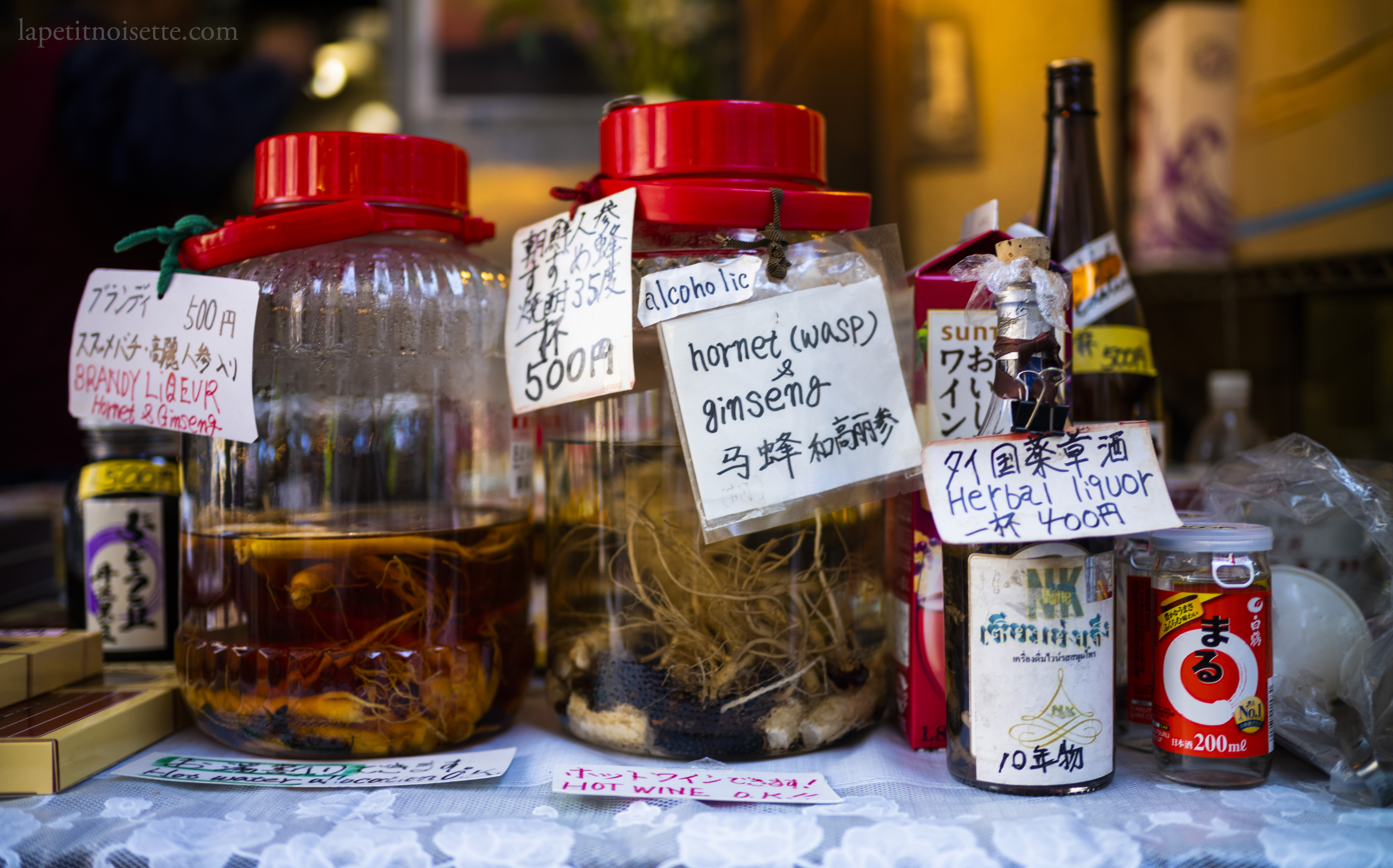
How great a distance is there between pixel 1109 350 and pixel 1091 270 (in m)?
0.07

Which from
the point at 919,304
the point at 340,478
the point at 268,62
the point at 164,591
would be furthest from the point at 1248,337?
the point at 268,62

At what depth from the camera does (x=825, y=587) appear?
633mm

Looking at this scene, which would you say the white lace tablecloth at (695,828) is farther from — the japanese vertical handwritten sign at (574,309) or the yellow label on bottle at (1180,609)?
the japanese vertical handwritten sign at (574,309)

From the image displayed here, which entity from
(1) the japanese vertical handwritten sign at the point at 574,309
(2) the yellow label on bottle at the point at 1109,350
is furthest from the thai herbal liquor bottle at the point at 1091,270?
(1) the japanese vertical handwritten sign at the point at 574,309

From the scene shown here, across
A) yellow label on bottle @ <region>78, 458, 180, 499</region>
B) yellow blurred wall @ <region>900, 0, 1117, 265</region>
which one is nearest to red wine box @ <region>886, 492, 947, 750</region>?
yellow label on bottle @ <region>78, 458, 180, 499</region>

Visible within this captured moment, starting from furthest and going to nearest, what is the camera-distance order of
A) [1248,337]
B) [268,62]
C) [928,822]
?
[268,62], [1248,337], [928,822]

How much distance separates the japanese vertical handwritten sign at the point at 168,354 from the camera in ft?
2.05

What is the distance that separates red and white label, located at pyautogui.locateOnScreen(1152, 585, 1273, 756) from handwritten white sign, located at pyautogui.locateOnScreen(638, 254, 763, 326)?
12.7 inches

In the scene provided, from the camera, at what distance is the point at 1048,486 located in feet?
1.75

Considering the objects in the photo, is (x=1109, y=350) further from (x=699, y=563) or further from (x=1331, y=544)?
(x=699, y=563)

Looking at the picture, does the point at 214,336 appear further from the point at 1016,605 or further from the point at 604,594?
the point at 1016,605

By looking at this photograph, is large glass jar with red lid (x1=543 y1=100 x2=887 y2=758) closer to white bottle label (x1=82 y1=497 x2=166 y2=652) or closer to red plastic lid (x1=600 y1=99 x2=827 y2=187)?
red plastic lid (x1=600 y1=99 x2=827 y2=187)

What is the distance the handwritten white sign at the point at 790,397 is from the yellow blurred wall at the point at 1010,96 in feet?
2.36

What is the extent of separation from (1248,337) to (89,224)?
193cm
